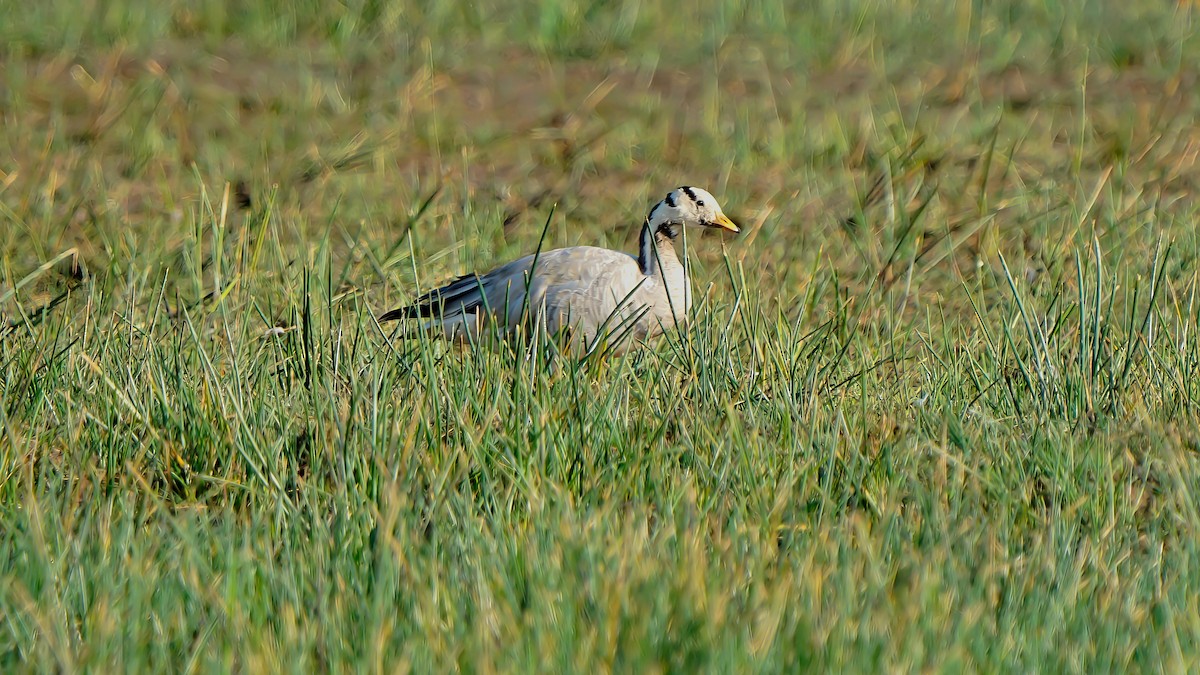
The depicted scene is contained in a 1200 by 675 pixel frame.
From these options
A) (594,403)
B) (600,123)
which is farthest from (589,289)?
(600,123)

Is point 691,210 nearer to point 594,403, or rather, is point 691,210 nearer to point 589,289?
point 589,289

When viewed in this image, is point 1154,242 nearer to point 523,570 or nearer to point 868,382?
point 868,382

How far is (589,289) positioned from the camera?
15.7ft

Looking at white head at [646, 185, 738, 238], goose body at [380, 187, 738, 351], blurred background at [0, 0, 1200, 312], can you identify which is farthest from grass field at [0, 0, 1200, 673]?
white head at [646, 185, 738, 238]

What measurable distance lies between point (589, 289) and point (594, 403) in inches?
54.7

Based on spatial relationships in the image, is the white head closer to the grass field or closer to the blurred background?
the grass field

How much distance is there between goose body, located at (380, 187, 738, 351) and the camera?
4.73 m

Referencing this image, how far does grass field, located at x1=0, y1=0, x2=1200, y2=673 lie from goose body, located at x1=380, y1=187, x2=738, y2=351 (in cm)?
22

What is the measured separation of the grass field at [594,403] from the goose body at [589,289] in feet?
0.74

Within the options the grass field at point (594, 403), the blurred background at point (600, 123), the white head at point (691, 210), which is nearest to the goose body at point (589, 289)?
the white head at point (691, 210)

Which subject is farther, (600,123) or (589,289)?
(600,123)

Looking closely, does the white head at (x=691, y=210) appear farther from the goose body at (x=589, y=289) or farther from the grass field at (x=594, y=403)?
the grass field at (x=594, y=403)

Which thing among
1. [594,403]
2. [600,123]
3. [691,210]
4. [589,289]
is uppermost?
[600,123]

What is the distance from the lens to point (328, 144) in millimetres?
7289
